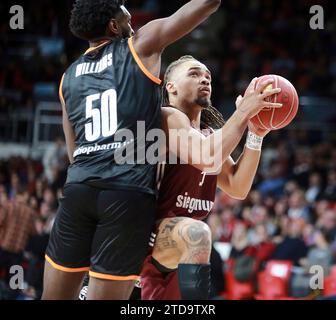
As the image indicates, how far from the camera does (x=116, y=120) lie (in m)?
3.80

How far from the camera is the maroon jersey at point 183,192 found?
4.31 m

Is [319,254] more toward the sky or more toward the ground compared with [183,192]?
more toward the ground

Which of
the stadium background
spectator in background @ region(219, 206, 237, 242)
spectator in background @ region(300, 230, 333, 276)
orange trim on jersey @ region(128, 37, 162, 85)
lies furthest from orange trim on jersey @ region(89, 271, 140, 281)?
spectator in background @ region(219, 206, 237, 242)

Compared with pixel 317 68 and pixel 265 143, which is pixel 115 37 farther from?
pixel 317 68

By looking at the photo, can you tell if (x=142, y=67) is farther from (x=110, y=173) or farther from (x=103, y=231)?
(x=103, y=231)

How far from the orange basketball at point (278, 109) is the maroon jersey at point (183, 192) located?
19.2 inches

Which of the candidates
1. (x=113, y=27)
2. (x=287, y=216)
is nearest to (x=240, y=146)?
(x=287, y=216)

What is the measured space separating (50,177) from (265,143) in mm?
3721

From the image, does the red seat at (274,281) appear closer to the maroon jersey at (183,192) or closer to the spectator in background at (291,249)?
the spectator in background at (291,249)

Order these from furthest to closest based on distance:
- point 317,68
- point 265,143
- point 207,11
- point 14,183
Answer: point 317,68, point 265,143, point 14,183, point 207,11

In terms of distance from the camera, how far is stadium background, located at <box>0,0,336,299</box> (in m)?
8.86

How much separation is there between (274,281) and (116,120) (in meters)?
5.00
